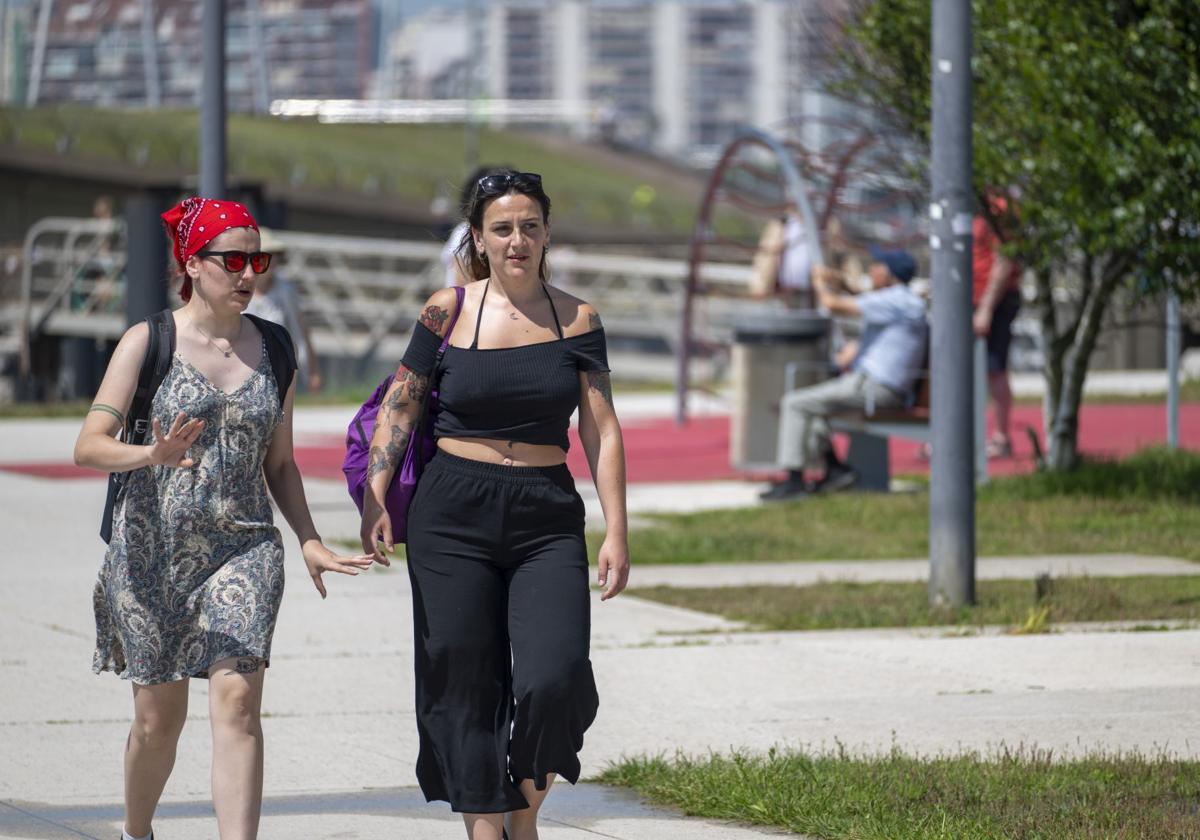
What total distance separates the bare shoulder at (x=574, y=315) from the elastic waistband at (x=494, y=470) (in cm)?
34

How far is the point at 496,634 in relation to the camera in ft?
16.1

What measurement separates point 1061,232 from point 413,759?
259 inches

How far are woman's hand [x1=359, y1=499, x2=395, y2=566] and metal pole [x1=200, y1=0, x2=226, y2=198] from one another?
716cm

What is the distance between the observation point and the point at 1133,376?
2464cm

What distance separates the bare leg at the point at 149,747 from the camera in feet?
16.1

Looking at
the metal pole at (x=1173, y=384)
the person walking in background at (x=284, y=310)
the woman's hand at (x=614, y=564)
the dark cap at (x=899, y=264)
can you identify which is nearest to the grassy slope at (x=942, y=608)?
the person walking in background at (x=284, y=310)

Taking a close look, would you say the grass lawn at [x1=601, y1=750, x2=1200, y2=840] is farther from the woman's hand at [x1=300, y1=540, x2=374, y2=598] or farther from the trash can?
the trash can

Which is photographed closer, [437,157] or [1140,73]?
[1140,73]

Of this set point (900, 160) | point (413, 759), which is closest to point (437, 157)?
point (900, 160)

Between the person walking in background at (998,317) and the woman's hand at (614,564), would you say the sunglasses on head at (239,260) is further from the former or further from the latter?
the person walking in background at (998,317)

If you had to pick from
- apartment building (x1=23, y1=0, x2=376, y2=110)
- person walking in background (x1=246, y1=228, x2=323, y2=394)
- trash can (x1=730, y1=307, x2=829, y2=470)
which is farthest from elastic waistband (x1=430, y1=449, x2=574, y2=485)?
apartment building (x1=23, y1=0, x2=376, y2=110)

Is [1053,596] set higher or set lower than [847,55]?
lower

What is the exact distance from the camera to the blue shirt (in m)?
12.9

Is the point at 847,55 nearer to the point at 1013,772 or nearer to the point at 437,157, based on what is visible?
the point at 1013,772
